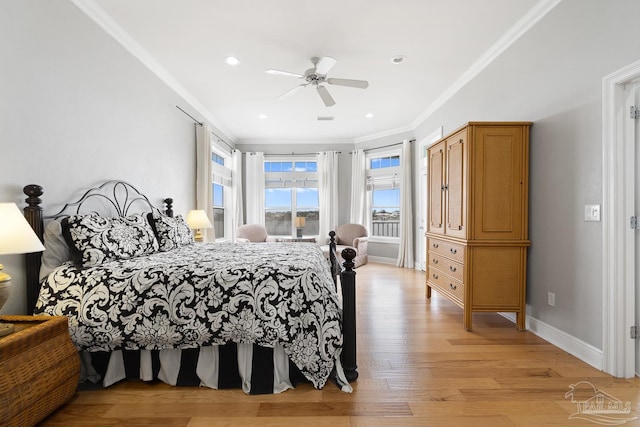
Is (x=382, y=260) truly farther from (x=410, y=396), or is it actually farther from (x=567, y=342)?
(x=410, y=396)

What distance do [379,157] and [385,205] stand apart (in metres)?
1.06

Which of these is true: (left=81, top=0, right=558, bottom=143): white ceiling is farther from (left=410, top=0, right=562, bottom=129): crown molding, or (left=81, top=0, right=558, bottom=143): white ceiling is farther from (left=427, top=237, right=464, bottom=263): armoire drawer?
(left=427, top=237, right=464, bottom=263): armoire drawer

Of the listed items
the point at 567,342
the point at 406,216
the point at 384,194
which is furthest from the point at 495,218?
the point at 384,194

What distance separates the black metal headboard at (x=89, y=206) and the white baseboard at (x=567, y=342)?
3874mm

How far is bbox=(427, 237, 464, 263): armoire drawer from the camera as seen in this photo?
2.96m

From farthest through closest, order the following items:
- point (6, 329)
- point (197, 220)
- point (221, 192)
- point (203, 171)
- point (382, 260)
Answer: point (382, 260) → point (221, 192) → point (203, 171) → point (197, 220) → point (6, 329)

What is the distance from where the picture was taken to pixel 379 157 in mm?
6652

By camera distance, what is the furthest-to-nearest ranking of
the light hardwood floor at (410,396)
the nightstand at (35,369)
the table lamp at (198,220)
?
1. the table lamp at (198,220)
2. the light hardwood floor at (410,396)
3. the nightstand at (35,369)

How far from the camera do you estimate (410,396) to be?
1825mm

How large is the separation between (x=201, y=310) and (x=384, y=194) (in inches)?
210

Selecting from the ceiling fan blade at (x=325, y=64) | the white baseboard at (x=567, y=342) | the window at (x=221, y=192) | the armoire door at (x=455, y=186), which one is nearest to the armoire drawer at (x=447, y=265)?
the armoire door at (x=455, y=186)

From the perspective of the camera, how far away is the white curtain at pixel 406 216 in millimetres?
5910

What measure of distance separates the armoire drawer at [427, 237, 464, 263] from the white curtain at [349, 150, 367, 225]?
292cm

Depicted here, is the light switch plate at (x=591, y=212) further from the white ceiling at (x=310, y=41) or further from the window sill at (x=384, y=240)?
the window sill at (x=384, y=240)
